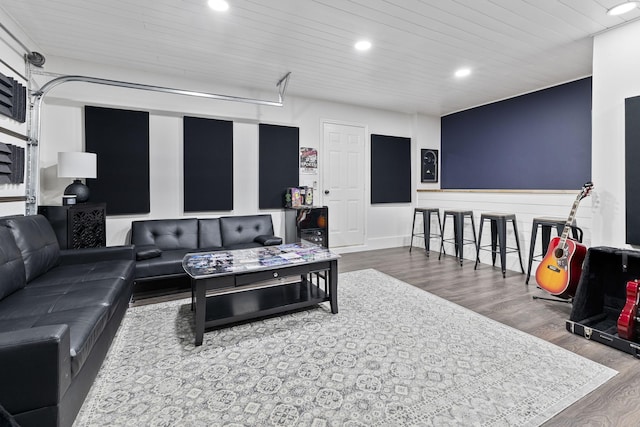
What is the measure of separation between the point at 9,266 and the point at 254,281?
157 centimetres

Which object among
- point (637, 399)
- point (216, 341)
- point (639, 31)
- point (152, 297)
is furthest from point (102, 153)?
point (639, 31)

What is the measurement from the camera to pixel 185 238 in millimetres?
3957

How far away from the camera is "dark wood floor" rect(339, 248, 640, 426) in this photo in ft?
5.25

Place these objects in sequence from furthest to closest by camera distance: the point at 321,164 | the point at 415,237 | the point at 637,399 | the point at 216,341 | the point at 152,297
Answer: the point at 415,237
the point at 321,164
the point at 152,297
the point at 216,341
the point at 637,399

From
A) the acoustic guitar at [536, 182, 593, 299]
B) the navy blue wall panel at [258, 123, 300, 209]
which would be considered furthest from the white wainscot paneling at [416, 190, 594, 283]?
the navy blue wall panel at [258, 123, 300, 209]

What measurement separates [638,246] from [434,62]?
2.76 m

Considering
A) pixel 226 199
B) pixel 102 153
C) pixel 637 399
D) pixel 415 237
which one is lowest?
pixel 637 399

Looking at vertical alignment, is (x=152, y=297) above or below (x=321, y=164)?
below

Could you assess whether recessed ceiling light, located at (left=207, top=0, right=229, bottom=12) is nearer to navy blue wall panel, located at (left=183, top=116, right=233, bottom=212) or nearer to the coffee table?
navy blue wall panel, located at (left=183, top=116, right=233, bottom=212)

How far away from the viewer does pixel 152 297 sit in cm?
327

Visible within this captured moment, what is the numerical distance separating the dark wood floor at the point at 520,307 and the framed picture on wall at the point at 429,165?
1595 mm

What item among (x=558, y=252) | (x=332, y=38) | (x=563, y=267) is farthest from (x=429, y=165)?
(x=332, y=38)

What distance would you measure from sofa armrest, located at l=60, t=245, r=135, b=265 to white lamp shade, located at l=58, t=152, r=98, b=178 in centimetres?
83

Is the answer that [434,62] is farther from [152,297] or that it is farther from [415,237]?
[152,297]
